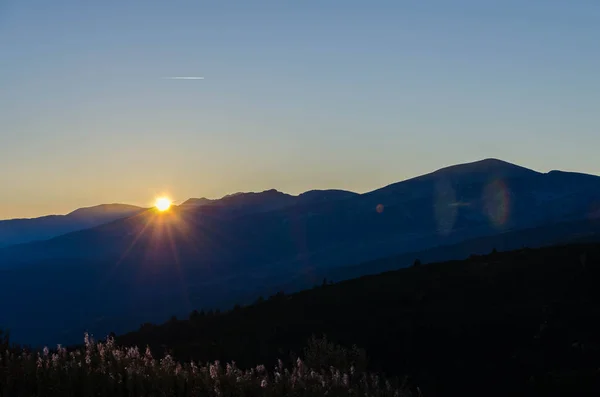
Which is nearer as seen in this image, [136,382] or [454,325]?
[136,382]

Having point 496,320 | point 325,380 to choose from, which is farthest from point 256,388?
point 496,320

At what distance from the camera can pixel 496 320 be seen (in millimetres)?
26906

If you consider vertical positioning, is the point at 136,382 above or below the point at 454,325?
above

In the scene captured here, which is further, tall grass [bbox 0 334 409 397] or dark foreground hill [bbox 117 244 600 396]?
dark foreground hill [bbox 117 244 600 396]

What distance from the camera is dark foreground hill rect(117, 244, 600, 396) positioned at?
74.2ft

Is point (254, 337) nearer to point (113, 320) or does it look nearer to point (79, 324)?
point (113, 320)

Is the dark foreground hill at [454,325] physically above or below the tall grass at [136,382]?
below

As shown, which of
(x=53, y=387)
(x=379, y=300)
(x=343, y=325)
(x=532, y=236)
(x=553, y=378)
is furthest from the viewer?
(x=532, y=236)

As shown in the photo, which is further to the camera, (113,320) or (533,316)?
(113,320)

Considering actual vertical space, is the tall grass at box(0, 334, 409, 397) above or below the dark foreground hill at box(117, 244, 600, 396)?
above

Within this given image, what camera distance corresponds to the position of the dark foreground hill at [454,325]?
22625mm

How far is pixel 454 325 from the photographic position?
2734 centimetres

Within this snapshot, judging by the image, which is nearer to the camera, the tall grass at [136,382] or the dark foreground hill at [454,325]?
the tall grass at [136,382]

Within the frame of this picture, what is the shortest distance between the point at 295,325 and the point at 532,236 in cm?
14002
